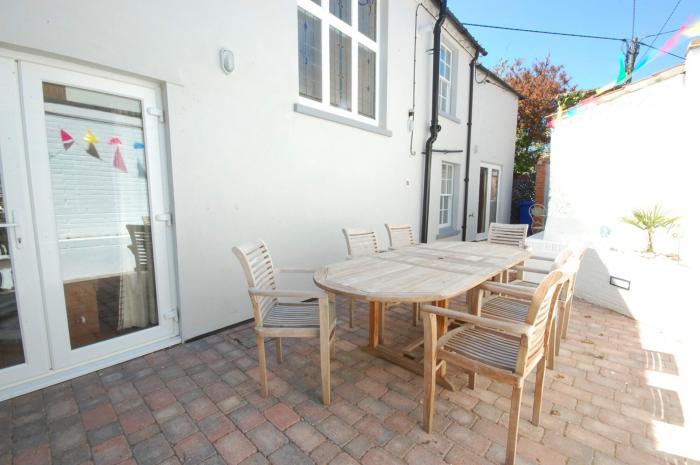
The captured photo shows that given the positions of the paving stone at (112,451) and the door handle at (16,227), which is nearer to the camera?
the paving stone at (112,451)

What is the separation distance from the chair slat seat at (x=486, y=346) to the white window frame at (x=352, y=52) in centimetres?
294

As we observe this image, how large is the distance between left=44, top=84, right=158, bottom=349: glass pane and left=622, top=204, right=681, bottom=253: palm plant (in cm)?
522

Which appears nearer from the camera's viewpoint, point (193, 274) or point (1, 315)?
point (1, 315)

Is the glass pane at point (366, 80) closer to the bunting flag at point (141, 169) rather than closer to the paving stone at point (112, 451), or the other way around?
the bunting flag at point (141, 169)

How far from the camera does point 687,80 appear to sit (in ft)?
10.4

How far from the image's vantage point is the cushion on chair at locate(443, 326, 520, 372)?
1564 millimetres

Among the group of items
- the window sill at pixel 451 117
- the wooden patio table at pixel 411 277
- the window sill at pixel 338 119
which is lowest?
the wooden patio table at pixel 411 277

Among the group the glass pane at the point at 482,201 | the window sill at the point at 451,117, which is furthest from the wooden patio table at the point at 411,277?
the glass pane at the point at 482,201

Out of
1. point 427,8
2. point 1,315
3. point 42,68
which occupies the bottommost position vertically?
point 1,315

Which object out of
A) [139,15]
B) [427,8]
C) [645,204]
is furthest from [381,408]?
[427,8]

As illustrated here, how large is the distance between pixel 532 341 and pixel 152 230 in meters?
2.73

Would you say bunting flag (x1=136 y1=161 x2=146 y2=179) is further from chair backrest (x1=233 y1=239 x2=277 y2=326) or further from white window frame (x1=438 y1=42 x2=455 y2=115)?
white window frame (x1=438 y1=42 x2=455 y2=115)

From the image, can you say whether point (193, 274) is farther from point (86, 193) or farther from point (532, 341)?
point (532, 341)

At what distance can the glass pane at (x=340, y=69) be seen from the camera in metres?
4.00
